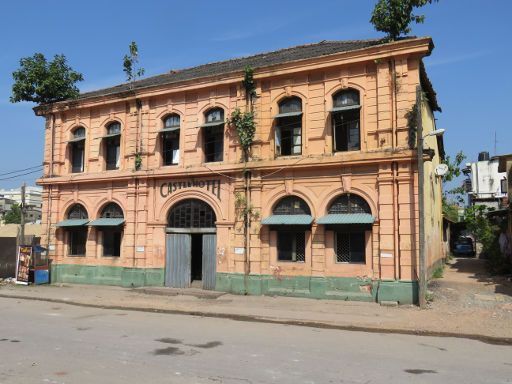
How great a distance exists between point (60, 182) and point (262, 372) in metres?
17.3

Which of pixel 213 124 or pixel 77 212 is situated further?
pixel 77 212

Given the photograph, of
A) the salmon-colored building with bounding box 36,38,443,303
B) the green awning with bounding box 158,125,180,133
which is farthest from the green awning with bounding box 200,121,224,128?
the green awning with bounding box 158,125,180,133

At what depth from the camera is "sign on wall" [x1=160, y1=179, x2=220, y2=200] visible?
57.7 ft

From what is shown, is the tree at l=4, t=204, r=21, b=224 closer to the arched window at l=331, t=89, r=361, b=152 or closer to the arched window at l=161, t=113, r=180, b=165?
the arched window at l=161, t=113, r=180, b=165

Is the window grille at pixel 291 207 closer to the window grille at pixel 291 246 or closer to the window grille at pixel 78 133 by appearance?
the window grille at pixel 291 246

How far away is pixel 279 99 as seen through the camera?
16.8 metres

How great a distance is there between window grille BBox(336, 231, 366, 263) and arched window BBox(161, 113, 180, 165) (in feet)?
24.8

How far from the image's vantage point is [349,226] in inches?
599

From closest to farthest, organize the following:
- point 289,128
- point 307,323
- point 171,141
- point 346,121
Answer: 1. point 307,323
2. point 346,121
3. point 289,128
4. point 171,141

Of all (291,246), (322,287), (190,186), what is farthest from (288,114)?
(322,287)

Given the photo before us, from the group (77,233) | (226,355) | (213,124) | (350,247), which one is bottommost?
(226,355)

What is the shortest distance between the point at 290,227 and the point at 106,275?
8.85 m

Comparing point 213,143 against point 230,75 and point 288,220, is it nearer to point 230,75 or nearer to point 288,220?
point 230,75

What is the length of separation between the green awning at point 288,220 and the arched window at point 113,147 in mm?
8108
